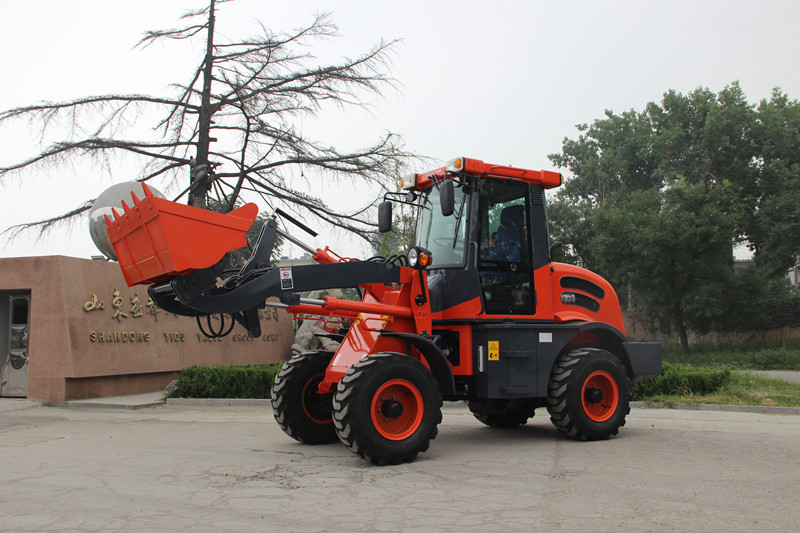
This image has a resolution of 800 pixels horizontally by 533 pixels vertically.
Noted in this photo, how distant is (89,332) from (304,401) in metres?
8.26

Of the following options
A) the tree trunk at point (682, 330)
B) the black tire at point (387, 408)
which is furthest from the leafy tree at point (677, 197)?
the black tire at point (387, 408)

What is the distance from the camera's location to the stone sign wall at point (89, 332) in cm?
1430

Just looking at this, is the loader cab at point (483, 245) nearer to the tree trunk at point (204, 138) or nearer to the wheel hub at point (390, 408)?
the wheel hub at point (390, 408)

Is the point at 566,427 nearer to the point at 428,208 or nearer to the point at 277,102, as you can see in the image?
the point at 428,208

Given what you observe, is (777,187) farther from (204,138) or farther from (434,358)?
(434,358)

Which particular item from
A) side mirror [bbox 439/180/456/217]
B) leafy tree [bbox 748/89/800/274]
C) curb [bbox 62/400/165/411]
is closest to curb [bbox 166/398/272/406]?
curb [bbox 62/400/165/411]

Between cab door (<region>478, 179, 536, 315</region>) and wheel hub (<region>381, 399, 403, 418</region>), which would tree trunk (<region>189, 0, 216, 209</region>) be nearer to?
cab door (<region>478, 179, 536, 315</region>)

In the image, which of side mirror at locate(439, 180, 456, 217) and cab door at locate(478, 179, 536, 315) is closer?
side mirror at locate(439, 180, 456, 217)

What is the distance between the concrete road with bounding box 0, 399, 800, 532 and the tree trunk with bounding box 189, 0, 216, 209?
7.42 m

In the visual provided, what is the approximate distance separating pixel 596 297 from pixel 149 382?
1155 centimetres

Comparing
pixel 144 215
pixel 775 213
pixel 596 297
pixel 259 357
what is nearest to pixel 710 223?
pixel 775 213

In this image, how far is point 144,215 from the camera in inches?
260

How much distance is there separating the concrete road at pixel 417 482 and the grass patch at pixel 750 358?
61.1 ft

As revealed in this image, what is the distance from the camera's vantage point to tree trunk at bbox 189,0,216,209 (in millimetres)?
16109
